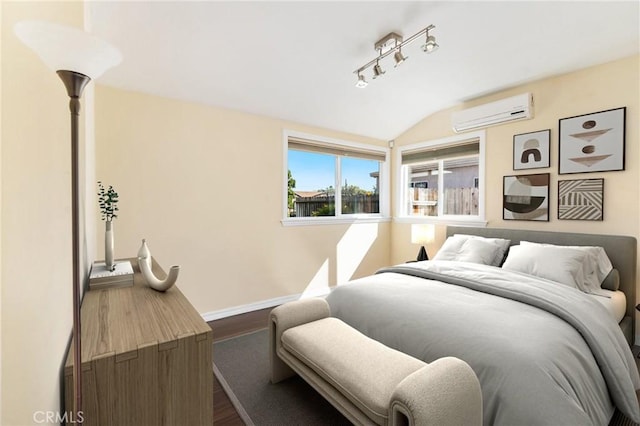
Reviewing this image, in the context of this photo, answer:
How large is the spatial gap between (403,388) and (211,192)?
2585 mm

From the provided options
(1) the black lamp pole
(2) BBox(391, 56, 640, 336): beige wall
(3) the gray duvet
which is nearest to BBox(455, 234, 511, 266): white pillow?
(2) BBox(391, 56, 640, 336): beige wall

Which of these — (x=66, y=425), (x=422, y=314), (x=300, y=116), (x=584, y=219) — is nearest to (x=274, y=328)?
(x=422, y=314)

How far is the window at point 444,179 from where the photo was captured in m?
3.65

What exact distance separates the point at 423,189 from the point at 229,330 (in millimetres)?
3284

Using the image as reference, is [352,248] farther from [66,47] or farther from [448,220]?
[66,47]

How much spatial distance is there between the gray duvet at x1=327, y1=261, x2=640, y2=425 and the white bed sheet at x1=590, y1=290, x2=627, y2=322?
0.40 m

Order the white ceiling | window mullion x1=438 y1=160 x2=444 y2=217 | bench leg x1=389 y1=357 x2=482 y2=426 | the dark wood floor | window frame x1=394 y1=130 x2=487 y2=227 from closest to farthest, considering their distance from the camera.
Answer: bench leg x1=389 y1=357 x2=482 y2=426 < the dark wood floor < the white ceiling < window frame x1=394 y1=130 x2=487 y2=227 < window mullion x1=438 y1=160 x2=444 y2=217

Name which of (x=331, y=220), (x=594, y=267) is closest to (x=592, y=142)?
(x=594, y=267)

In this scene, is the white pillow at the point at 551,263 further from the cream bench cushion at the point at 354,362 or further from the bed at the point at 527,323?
the cream bench cushion at the point at 354,362

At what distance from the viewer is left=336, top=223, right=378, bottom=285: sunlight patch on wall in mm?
4137

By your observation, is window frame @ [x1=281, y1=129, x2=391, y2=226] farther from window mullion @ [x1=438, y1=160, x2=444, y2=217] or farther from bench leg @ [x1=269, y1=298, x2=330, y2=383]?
bench leg @ [x1=269, y1=298, x2=330, y2=383]

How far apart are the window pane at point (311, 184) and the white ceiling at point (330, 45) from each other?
75 centimetres

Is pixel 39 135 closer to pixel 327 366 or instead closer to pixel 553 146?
pixel 327 366

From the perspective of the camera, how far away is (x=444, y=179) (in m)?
4.06
